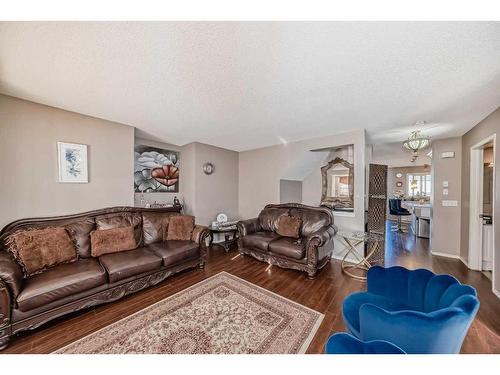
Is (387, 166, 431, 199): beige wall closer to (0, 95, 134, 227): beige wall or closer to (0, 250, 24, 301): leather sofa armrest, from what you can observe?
(0, 95, 134, 227): beige wall

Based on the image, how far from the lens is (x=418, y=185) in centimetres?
792

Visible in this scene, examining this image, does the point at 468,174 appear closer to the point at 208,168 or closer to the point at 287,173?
the point at 287,173

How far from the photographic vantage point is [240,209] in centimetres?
521

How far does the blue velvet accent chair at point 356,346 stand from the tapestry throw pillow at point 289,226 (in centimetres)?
248

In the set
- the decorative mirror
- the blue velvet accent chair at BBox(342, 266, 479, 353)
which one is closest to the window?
the decorative mirror

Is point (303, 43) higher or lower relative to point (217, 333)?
higher

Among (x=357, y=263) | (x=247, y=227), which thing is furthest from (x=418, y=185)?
(x=247, y=227)

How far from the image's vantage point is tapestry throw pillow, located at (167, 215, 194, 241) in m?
3.13

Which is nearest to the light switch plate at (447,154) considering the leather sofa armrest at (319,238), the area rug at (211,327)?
the leather sofa armrest at (319,238)

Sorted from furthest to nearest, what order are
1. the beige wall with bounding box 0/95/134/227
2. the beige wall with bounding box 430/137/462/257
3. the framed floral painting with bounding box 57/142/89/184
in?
1. the beige wall with bounding box 430/137/462/257
2. the framed floral painting with bounding box 57/142/89/184
3. the beige wall with bounding box 0/95/134/227

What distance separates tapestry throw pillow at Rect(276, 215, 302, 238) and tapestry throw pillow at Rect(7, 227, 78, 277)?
9.83ft
